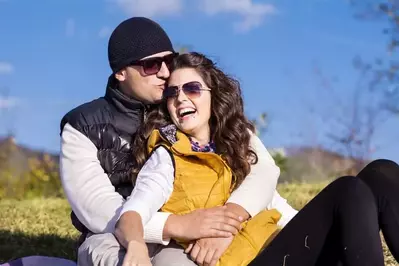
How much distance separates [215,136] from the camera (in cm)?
316

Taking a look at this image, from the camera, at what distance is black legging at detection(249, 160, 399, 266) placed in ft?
8.70

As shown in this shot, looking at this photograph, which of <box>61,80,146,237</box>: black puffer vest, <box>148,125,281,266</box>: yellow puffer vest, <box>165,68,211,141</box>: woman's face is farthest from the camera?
<box>61,80,146,237</box>: black puffer vest

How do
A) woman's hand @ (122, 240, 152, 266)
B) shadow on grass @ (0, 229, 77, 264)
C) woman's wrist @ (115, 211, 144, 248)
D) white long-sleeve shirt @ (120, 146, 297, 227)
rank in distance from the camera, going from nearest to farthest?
woman's hand @ (122, 240, 152, 266) < woman's wrist @ (115, 211, 144, 248) < white long-sleeve shirt @ (120, 146, 297, 227) < shadow on grass @ (0, 229, 77, 264)

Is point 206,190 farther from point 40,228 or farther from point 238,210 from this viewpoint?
point 40,228

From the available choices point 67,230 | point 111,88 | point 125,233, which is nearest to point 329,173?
point 67,230

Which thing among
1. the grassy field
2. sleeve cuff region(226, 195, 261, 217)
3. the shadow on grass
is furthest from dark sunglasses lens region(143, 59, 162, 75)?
the shadow on grass

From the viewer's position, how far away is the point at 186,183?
2906 mm

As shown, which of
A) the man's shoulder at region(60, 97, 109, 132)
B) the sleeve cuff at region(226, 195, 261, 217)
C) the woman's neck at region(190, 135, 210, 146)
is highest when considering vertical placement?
the man's shoulder at region(60, 97, 109, 132)

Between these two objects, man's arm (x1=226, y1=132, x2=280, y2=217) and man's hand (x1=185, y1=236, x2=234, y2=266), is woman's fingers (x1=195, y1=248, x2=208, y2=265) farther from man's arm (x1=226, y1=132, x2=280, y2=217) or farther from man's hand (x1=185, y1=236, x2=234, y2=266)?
man's arm (x1=226, y1=132, x2=280, y2=217)

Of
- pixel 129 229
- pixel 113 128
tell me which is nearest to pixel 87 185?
pixel 113 128

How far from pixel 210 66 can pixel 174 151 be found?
469 millimetres

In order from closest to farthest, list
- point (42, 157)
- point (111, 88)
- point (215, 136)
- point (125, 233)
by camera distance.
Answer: point (125, 233) → point (215, 136) → point (111, 88) → point (42, 157)

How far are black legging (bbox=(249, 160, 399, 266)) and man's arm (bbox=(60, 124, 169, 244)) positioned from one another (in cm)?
49

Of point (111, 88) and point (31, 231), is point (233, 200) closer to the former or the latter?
point (111, 88)
